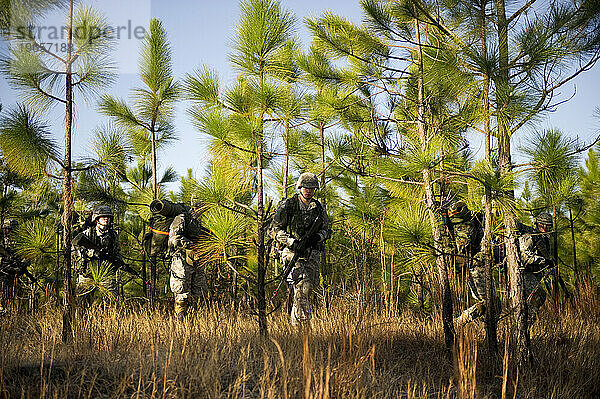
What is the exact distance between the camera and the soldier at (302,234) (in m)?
5.43

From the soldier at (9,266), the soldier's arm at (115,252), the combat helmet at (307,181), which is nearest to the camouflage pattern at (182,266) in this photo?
the soldier's arm at (115,252)

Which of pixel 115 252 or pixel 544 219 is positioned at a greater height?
pixel 544 219

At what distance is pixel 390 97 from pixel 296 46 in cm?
196

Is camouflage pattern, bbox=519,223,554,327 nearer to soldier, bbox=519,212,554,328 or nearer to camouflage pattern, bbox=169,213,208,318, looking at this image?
soldier, bbox=519,212,554,328

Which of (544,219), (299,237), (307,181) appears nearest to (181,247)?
(299,237)

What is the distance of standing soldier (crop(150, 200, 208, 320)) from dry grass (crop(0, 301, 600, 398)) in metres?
1.08

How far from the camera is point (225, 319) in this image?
16.9 feet

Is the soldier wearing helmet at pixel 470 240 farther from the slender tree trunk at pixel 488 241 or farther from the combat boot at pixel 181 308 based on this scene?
the combat boot at pixel 181 308

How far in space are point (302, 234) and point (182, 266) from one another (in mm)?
1856

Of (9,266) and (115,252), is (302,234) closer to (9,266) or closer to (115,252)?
(115,252)

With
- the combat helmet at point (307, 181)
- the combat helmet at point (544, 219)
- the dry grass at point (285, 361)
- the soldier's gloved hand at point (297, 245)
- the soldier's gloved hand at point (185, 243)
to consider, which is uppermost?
the combat helmet at point (307, 181)

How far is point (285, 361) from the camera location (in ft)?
11.1

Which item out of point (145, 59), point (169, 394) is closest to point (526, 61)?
point (169, 394)

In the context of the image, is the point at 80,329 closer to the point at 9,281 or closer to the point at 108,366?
the point at 108,366
